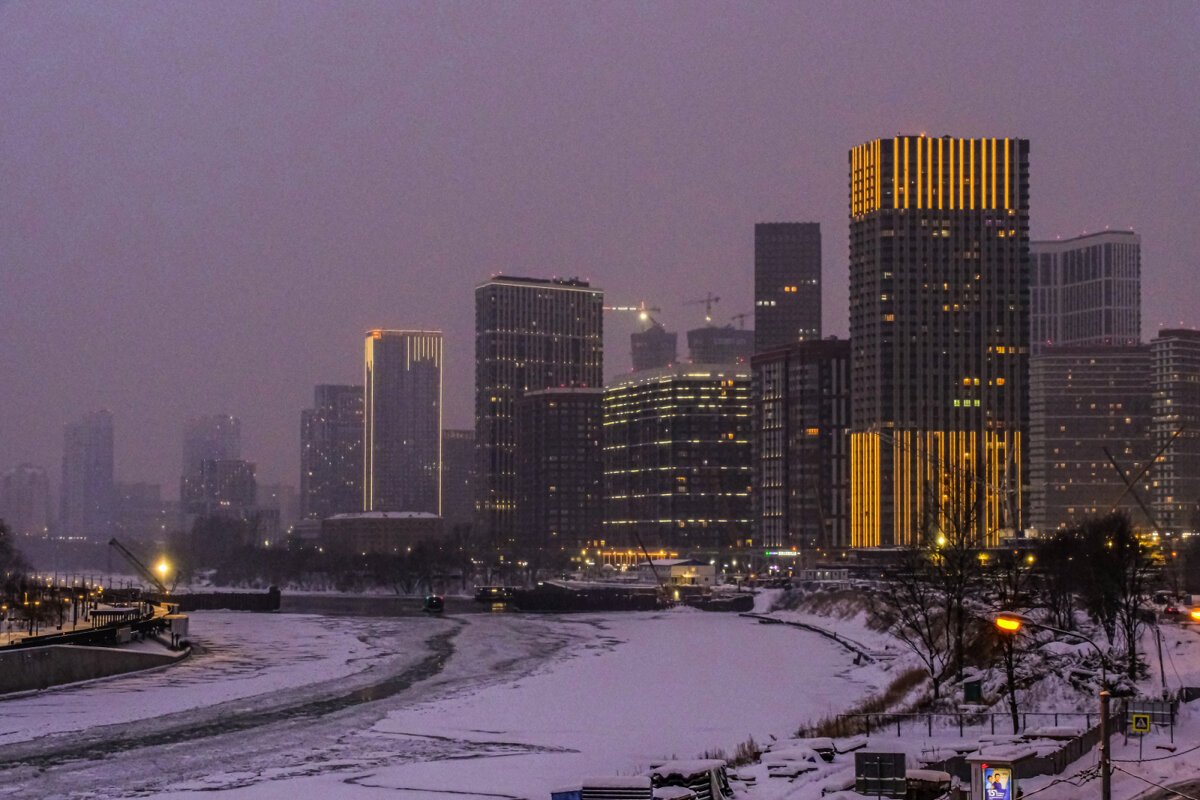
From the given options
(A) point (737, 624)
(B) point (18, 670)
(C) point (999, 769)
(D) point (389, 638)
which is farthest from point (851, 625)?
(C) point (999, 769)

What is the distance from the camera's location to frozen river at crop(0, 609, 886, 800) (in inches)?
1997

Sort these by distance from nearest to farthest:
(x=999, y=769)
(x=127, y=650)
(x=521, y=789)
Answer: (x=999, y=769) → (x=521, y=789) → (x=127, y=650)

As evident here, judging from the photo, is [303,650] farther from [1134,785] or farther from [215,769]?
[1134,785]

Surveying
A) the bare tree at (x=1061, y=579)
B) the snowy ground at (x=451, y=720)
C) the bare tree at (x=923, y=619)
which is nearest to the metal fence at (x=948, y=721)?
the snowy ground at (x=451, y=720)

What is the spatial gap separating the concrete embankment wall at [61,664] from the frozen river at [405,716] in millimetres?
1846

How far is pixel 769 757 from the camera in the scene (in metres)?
50.8

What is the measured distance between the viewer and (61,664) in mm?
84125

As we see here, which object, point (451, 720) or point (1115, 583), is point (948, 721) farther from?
point (1115, 583)

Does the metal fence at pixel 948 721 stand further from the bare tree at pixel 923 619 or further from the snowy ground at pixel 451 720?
the bare tree at pixel 923 619

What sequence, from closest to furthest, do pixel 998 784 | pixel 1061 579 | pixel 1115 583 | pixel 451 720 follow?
pixel 998 784
pixel 451 720
pixel 1115 583
pixel 1061 579

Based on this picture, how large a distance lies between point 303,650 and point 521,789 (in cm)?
6635

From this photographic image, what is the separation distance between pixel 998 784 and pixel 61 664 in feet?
199

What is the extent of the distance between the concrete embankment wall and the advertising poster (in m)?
56.1

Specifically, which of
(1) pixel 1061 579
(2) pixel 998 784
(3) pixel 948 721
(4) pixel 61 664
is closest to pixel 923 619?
(1) pixel 1061 579
